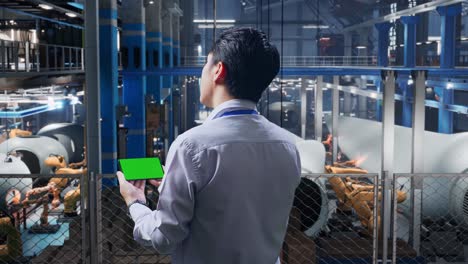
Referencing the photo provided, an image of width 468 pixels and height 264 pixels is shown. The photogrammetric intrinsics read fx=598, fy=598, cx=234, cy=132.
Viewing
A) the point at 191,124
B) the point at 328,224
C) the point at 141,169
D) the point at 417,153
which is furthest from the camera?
the point at 191,124

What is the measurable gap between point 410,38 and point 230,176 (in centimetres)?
2031

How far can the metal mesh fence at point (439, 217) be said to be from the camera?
5973 mm

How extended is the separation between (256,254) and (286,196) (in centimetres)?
14

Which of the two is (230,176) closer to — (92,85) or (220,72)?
(220,72)

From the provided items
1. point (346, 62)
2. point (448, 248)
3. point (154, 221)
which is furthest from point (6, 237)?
point (346, 62)

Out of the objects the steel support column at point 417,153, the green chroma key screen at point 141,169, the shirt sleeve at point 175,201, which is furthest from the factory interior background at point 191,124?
the shirt sleeve at point 175,201

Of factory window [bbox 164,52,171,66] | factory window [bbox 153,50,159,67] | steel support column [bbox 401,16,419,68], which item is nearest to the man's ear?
factory window [bbox 153,50,159,67]

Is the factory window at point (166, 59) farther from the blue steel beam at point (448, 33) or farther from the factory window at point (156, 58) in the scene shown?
the blue steel beam at point (448, 33)

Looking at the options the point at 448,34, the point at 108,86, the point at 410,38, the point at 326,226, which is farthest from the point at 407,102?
the point at 326,226

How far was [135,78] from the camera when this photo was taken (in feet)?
44.7

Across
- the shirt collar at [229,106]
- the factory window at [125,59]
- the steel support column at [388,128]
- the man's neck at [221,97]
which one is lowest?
the steel support column at [388,128]

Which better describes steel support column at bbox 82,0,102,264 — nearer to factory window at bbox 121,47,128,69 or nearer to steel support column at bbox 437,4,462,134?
factory window at bbox 121,47,128,69

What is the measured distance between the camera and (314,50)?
1241 inches

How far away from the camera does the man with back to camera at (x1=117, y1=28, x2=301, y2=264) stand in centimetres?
119
